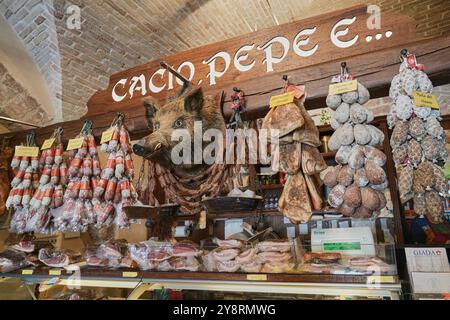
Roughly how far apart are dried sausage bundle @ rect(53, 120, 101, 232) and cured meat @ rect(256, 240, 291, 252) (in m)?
1.26

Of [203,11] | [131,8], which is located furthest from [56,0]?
[203,11]

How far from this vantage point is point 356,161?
1525 millimetres

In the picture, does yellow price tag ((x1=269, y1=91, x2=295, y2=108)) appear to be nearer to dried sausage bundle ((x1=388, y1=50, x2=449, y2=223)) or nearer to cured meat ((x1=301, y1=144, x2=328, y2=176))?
cured meat ((x1=301, y1=144, x2=328, y2=176))

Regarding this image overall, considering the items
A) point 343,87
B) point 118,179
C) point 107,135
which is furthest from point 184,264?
point 343,87

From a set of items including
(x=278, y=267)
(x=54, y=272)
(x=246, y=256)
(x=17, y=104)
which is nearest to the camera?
(x=278, y=267)

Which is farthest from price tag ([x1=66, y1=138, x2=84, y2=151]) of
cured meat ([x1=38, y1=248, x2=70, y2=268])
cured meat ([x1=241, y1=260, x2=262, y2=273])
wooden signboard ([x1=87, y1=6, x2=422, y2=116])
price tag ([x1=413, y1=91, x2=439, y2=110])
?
price tag ([x1=413, y1=91, x2=439, y2=110])

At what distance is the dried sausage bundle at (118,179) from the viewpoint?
7.22 ft

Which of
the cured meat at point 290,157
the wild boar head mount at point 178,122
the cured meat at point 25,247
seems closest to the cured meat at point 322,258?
the cured meat at point 290,157

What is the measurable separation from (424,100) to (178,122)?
4.49ft

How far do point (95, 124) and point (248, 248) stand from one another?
1635mm

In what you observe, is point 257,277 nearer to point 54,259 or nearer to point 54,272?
point 54,272

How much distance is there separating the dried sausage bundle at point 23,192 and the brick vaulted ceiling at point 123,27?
1758 mm
